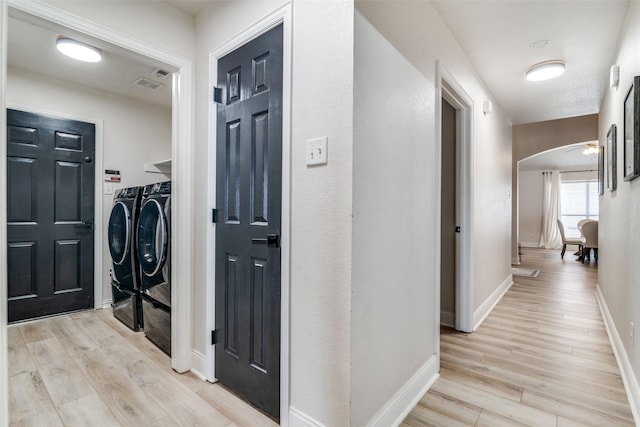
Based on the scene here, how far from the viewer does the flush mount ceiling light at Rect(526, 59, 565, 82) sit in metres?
2.69

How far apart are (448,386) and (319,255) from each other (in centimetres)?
126

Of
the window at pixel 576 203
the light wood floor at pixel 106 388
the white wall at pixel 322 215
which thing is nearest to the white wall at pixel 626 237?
the white wall at pixel 322 215

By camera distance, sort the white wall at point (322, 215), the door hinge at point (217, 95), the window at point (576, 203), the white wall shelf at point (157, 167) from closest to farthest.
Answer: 1. the white wall at point (322, 215)
2. the door hinge at point (217, 95)
3. the white wall shelf at point (157, 167)
4. the window at point (576, 203)

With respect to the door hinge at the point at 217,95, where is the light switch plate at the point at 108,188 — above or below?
below

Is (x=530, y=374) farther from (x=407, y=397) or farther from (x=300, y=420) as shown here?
(x=300, y=420)

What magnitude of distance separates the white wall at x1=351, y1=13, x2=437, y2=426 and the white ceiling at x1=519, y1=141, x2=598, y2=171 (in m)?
6.45

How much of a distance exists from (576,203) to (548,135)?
494 centimetres

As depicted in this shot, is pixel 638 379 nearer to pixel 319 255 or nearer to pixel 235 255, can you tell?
pixel 319 255

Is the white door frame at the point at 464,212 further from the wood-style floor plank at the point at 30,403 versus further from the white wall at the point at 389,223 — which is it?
the wood-style floor plank at the point at 30,403

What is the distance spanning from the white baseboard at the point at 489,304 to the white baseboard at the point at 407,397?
3.58 ft

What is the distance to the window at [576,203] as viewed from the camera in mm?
8312

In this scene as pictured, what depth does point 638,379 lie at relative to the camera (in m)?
1.58

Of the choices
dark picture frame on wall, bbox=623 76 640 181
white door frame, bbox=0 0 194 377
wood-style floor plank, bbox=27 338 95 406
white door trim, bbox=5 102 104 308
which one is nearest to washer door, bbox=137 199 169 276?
white door frame, bbox=0 0 194 377

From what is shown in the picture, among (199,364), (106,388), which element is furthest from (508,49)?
(106,388)
